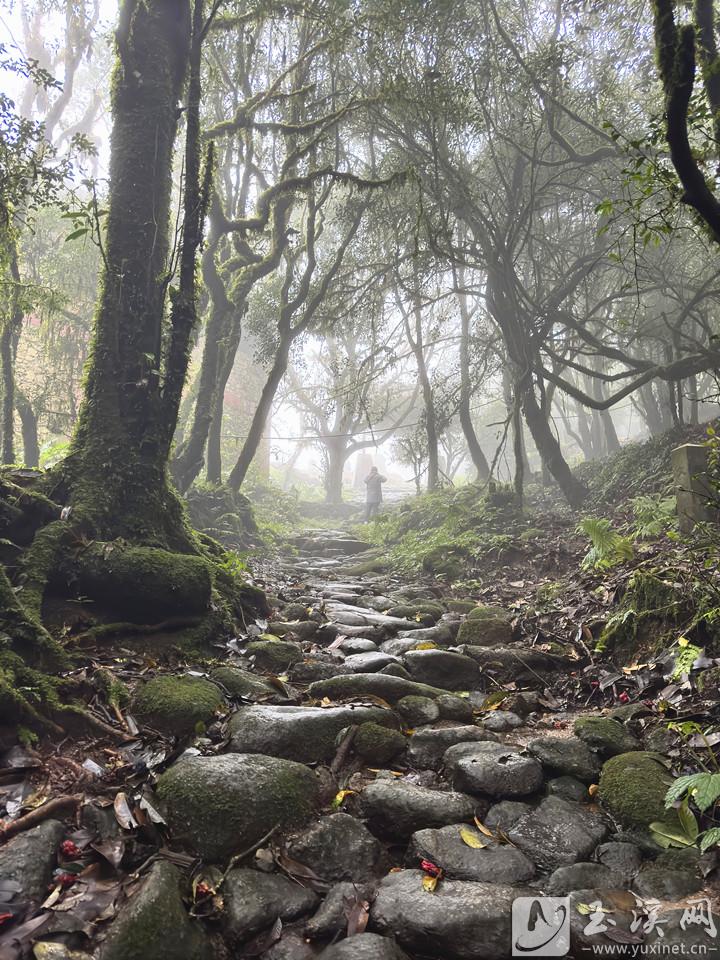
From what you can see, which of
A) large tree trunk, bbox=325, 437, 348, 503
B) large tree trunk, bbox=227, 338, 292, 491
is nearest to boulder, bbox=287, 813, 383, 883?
large tree trunk, bbox=227, 338, 292, 491

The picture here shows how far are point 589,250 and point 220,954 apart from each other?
674 inches

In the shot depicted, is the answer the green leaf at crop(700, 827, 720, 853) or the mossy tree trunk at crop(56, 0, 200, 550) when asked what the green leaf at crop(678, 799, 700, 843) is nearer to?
the green leaf at crop(700, 827, 720, 853)

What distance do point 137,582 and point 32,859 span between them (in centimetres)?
246

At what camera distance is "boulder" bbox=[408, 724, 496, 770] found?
336cm

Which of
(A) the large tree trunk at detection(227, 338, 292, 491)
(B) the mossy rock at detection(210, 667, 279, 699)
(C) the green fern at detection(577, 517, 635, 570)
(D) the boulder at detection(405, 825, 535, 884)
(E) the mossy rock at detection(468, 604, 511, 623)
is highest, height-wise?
(A) the large tree trunk at detection(227, 338, 292, 491)

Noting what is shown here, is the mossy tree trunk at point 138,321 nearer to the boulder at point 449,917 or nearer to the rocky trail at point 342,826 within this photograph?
the rocky trail at point 342,826

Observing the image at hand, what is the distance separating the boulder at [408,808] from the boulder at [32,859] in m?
1.30

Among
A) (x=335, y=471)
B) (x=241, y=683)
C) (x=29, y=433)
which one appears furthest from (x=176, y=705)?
(x=335, y=471)

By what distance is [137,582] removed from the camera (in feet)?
14.9

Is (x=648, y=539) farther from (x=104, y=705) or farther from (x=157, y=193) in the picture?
(x=157, y=193)

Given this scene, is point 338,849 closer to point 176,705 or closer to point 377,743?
point 377,743

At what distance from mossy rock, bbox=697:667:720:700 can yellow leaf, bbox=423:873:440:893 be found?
192 centimetres

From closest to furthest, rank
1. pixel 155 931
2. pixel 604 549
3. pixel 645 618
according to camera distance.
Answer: pixel 155 931 → pixel 645 618 → pixel 604 549

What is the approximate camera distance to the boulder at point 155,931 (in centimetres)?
191
